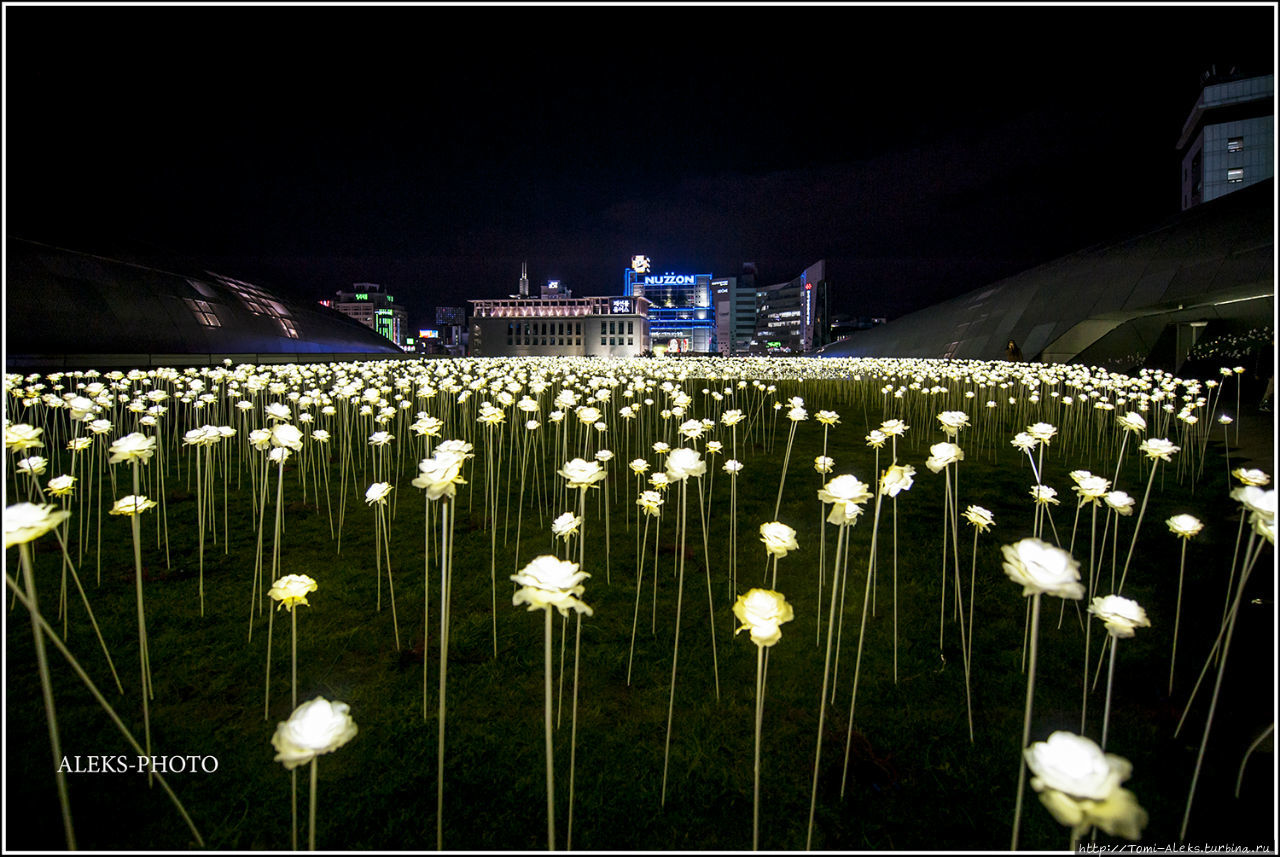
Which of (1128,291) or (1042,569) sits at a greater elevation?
(1128,291)

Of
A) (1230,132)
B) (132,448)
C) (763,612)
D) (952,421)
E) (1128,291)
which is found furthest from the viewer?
(1230,132)

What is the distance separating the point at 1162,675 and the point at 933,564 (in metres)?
1.43

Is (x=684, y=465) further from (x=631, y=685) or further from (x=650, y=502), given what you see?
(x=631, y=685)

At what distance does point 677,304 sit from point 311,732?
148 metres

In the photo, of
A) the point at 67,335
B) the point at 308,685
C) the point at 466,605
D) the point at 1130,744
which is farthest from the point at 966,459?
the point at 67,335

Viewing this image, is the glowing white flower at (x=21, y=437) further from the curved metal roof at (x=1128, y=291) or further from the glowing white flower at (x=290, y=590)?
the curved metal roof at (x=1128, y=291)

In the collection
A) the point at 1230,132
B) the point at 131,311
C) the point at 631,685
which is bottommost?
the point at 631,685

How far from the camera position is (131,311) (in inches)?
747

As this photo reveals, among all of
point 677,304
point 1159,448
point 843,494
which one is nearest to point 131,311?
point 843,494

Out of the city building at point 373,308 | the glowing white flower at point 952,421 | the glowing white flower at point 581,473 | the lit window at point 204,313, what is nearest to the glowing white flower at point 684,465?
the glowing white flower at point 581,473

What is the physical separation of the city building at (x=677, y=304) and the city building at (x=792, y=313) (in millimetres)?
17195

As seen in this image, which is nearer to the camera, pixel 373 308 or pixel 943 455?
pixel 943 455

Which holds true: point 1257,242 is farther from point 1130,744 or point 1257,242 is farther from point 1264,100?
point 1264,100

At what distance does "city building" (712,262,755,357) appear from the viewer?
15100cm
